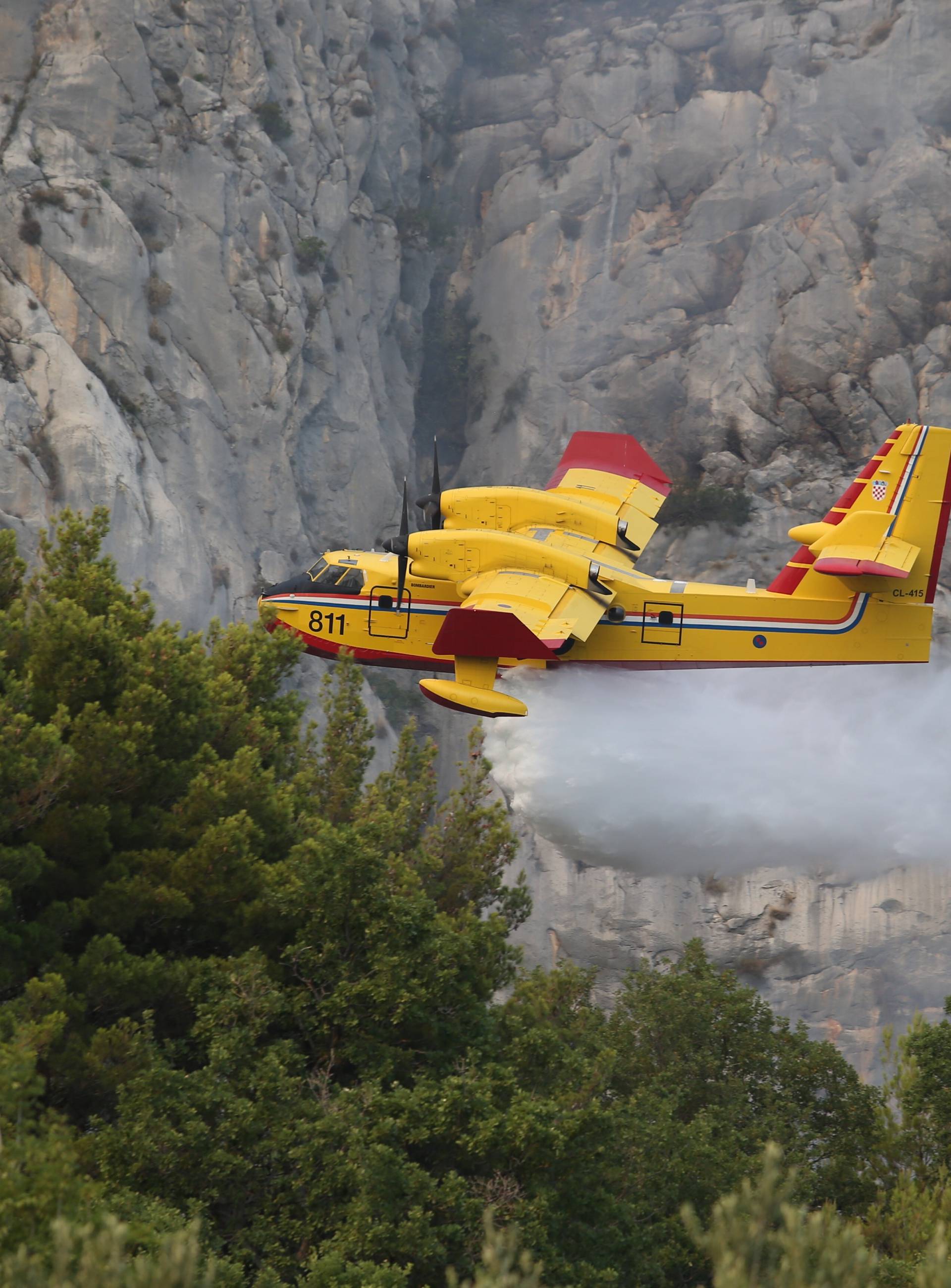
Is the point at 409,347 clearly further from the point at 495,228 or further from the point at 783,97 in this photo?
the point at 783,97

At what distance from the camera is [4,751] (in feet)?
39.8

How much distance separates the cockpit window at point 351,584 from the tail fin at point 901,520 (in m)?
7.00

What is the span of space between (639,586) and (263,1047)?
11112 millimetres

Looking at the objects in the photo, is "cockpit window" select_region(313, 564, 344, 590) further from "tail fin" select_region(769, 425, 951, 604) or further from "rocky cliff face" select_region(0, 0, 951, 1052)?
"rocky cliff face" select_region(0, 0, 951, 1052)

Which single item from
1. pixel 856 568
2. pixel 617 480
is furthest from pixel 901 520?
pixel 617 480

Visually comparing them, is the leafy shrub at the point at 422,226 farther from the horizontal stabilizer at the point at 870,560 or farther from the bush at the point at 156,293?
the horizontal stabilizer at the point at 870,560

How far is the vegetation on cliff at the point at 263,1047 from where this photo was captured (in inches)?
412

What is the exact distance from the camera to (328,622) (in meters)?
22.0

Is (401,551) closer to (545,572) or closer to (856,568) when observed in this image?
(545,572)

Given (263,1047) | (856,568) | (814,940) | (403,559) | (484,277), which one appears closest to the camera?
(263,1047)

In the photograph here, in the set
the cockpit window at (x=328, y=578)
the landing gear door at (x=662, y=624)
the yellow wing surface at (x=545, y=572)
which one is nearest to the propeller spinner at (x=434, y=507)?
the yellow wing surface at (x=545, y=572)

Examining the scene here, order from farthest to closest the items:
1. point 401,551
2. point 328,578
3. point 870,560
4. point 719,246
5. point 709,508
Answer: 1. point 719,246
2. point 709,508
3. point 328,578
4. point 870,560
5. point 401,551

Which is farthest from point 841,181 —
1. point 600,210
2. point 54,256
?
point 54,256

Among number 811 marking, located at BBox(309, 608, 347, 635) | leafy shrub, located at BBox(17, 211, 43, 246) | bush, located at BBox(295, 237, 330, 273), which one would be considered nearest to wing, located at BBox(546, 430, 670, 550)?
number 811 marking, located at BBox(309, 608, 347, 635)
